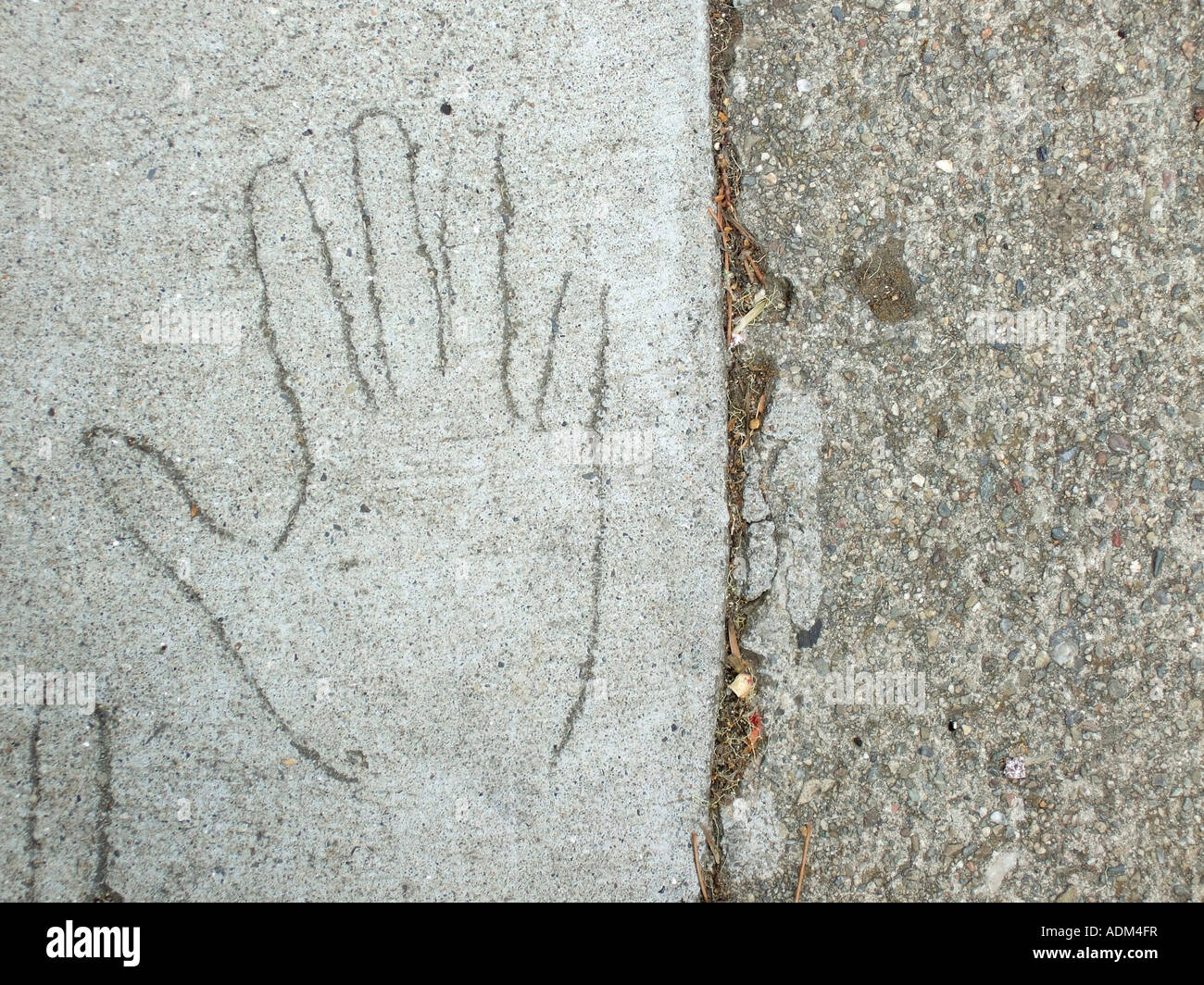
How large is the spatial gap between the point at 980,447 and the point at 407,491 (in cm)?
157

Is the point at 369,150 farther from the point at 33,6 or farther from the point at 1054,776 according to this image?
the point at 1054,776

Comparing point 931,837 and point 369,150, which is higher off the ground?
point 369,150

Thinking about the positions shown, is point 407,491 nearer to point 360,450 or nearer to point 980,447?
point 360,450

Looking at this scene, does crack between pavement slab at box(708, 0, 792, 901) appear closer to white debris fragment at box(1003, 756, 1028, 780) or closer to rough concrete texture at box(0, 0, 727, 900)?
rough concrete texture at box(0, 0, 727, 900)

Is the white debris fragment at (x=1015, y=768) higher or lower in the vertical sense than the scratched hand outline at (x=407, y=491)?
lower

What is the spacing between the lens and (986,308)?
218 centimetres

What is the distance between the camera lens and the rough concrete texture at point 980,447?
2139 mm

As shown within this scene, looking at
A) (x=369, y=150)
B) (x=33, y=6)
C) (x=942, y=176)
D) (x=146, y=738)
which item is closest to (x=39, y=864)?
(x=146, y=738)

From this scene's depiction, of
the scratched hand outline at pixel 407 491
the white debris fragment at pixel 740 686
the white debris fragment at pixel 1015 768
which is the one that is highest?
the scratched hand outline at pixel 407 491

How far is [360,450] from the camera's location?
208 centimetres

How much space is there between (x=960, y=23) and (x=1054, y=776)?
6.90ft

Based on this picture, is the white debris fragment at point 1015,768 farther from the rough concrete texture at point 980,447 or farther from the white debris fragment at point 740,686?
the white debris fragment at point 740,686

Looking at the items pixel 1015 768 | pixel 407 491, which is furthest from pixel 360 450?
pixel 1015 768

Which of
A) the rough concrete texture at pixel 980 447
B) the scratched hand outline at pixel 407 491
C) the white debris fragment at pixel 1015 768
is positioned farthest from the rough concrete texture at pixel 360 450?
the white debris fragment at pixel 1015 768
